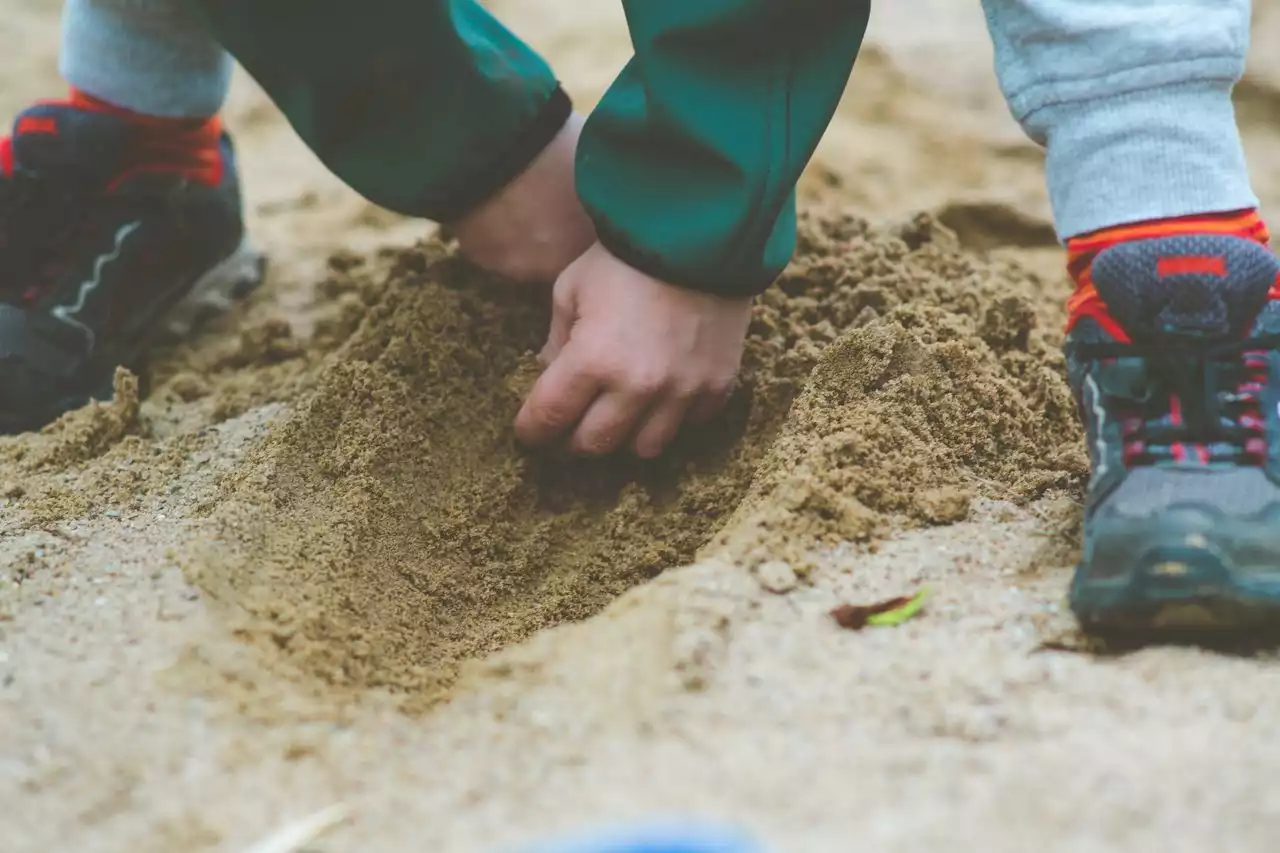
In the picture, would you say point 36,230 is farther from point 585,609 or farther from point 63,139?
point 585,609

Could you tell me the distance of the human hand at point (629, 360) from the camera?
1.13 meters

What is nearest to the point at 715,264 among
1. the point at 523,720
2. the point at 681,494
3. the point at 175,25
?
the point at 681,494

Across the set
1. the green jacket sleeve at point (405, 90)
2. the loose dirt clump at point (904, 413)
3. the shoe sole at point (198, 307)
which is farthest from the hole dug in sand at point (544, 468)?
the shoe sole at point (198, 307)

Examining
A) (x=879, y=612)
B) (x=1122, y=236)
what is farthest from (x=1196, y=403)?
(x=879, y=612)

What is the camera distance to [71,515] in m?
1.11

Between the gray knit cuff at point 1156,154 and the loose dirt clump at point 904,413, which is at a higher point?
the gray knit cuff at point 1156,154

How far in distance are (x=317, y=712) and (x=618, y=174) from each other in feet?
1.81

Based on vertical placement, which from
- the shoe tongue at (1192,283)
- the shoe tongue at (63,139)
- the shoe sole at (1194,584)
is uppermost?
the shoe tongue at (1192,283)

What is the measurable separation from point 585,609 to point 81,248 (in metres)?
0.80

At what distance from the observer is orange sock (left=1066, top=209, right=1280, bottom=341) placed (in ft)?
3.17

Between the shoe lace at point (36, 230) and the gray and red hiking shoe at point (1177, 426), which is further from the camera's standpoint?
the shoe lace at point (36, 230)

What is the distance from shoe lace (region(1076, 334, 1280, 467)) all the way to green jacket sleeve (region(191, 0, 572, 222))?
0.60 meters

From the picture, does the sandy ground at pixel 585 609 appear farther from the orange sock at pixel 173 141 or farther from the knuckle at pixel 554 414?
the orange sock at pixel 173 141

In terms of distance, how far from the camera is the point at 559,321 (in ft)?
3.98
